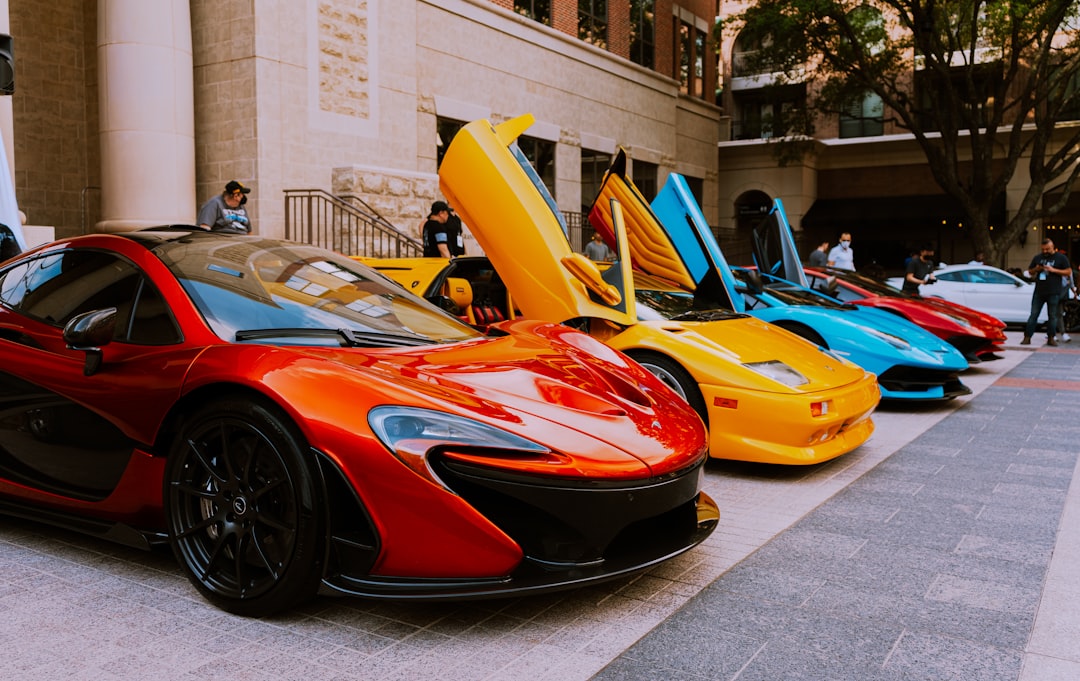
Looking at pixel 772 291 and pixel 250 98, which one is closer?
pixel 772 291

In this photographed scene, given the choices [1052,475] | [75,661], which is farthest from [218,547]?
[1052,475]

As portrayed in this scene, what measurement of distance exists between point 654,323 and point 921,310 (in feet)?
18.8

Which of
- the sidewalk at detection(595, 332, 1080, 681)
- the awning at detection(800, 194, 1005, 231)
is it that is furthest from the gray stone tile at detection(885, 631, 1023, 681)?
the awning at detection(800, 194, 1005, 231)

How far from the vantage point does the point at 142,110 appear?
1297cm

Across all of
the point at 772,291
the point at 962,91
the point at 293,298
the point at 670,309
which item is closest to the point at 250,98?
the point at 772,291

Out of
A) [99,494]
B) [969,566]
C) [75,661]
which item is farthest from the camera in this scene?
[969,566]

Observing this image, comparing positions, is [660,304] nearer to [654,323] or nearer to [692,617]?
[654,323]

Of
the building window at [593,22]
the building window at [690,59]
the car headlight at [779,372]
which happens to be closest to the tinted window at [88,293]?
the car headlight at [779,372]

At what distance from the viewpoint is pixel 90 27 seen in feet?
51.6

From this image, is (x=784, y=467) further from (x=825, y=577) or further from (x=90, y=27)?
(x=90, y=27)

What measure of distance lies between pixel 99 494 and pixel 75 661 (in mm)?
900

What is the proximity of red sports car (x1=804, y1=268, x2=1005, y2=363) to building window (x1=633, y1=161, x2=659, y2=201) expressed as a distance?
45.3 feet

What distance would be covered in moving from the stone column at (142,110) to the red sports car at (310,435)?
9.58 meters

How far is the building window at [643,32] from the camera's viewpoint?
80.7 ft
